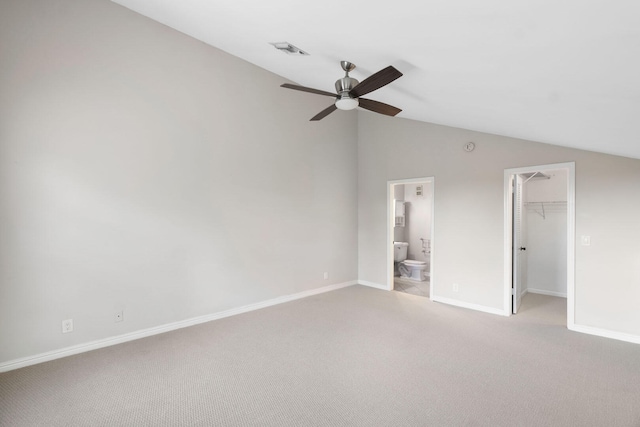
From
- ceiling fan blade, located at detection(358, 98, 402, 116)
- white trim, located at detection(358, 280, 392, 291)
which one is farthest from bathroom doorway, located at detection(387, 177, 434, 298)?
ceiling fan blade, located at detection(358, 98, 402, 116)

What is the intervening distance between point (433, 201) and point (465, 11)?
370cm

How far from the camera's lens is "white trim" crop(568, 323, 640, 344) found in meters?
3.34

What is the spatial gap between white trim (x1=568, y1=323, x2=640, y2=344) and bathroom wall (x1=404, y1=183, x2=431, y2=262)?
3.31 metres

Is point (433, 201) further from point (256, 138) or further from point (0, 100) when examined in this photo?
point (0, 100)

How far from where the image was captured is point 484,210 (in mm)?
4359

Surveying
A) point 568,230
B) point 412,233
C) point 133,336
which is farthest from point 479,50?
point 412,233

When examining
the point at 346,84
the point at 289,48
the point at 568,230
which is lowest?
the point at 568,230

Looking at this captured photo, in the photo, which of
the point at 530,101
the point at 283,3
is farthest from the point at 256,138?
the point at 530,101

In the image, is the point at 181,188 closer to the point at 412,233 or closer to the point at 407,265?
the point at 407,265

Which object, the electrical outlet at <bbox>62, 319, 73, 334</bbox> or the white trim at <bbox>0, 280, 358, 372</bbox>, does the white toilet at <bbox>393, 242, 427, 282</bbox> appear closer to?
the white trim at <bbox>0, 280, 358, 372</bbox>

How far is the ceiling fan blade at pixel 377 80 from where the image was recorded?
2.22 m

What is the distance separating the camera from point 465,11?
1.40 metres

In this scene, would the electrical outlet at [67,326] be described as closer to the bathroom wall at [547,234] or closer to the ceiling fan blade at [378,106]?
the ceiling fan blade at [378,106]

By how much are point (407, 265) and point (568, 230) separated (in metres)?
3.11
